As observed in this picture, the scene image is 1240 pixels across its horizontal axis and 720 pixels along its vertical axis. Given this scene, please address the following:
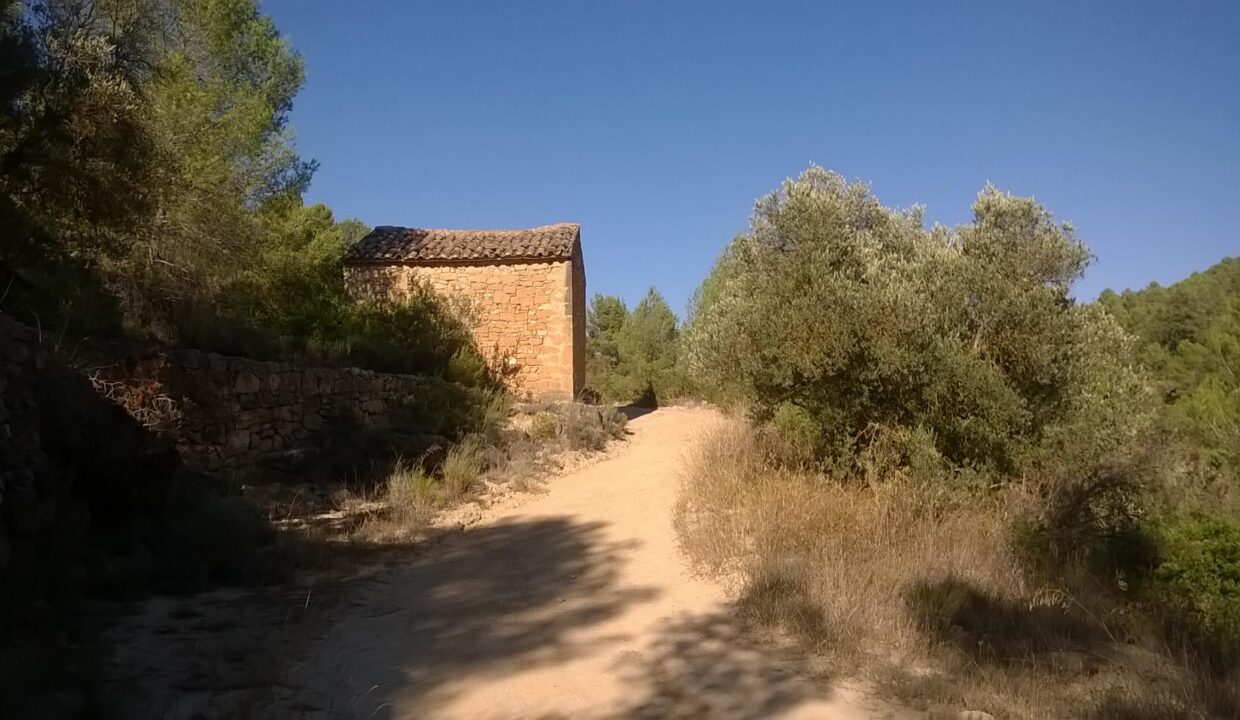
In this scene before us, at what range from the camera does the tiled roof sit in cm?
1881

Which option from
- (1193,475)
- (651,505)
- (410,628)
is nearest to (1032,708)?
(410,628)

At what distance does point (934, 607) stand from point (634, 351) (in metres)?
29.4

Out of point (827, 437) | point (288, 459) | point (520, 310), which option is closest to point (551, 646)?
point (827, 437)

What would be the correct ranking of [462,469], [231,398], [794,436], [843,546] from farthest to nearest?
1. [462,469]
2. [231,398]
3. [794,436]
4. [843,546]

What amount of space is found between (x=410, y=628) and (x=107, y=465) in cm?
281

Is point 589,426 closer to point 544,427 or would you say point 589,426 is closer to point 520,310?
point 544,427

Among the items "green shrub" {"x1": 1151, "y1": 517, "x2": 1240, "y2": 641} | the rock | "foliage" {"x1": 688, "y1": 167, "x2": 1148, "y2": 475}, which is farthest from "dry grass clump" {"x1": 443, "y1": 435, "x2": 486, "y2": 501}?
"green shrub" {"x1": 1151, "y1": 517, "x2": 1240, "y2": 641}

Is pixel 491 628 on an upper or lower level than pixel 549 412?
lower

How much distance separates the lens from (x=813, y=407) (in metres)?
9.41

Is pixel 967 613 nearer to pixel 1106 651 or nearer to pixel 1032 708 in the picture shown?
pixel 1106 651

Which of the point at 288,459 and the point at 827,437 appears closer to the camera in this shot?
the point at 827,437

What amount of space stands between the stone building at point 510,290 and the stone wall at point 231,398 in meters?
5.09

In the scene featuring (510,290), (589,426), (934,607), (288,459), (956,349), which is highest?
(510,290)

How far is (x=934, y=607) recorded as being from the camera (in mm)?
5801
